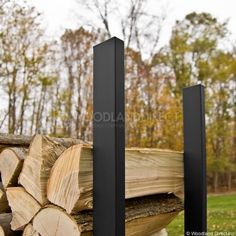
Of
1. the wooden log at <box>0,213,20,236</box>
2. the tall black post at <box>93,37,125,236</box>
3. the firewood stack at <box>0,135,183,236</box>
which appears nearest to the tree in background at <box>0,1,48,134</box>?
the firewood stack at <box>0,135,183,236</box>

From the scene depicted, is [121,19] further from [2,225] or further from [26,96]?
[2,225]

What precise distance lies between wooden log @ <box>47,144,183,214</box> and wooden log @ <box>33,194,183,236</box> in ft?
0.18

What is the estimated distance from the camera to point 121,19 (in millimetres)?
9852

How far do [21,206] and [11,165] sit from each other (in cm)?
26

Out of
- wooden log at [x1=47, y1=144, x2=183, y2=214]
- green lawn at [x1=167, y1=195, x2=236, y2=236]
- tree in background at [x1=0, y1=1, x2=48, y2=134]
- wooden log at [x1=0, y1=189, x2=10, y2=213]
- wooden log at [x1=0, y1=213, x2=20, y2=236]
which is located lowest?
green lawn at [x1=167, y1=195, x2=236, y2=236]

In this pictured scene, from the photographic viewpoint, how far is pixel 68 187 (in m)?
1.37

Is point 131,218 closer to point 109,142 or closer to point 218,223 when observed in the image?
point 109,142

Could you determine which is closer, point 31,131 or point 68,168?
point 68,168

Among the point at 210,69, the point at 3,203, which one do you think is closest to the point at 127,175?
the point at 3,203

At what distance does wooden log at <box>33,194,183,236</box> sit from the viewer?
138cm

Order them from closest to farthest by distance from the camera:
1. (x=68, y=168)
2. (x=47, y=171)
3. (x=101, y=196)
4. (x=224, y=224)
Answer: (x=101, y=196) < (x=68, y=168) < (x=47, y=171) < (x=224, y=224)

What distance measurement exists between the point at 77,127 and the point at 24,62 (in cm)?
192

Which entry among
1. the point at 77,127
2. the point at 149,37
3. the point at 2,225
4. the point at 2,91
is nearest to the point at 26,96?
the point at 2,91

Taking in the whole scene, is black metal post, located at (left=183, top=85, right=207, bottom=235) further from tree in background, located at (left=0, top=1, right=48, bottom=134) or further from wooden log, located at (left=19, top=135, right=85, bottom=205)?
tree in background, located at (left=0, top=1, right=48, bottom=134)
